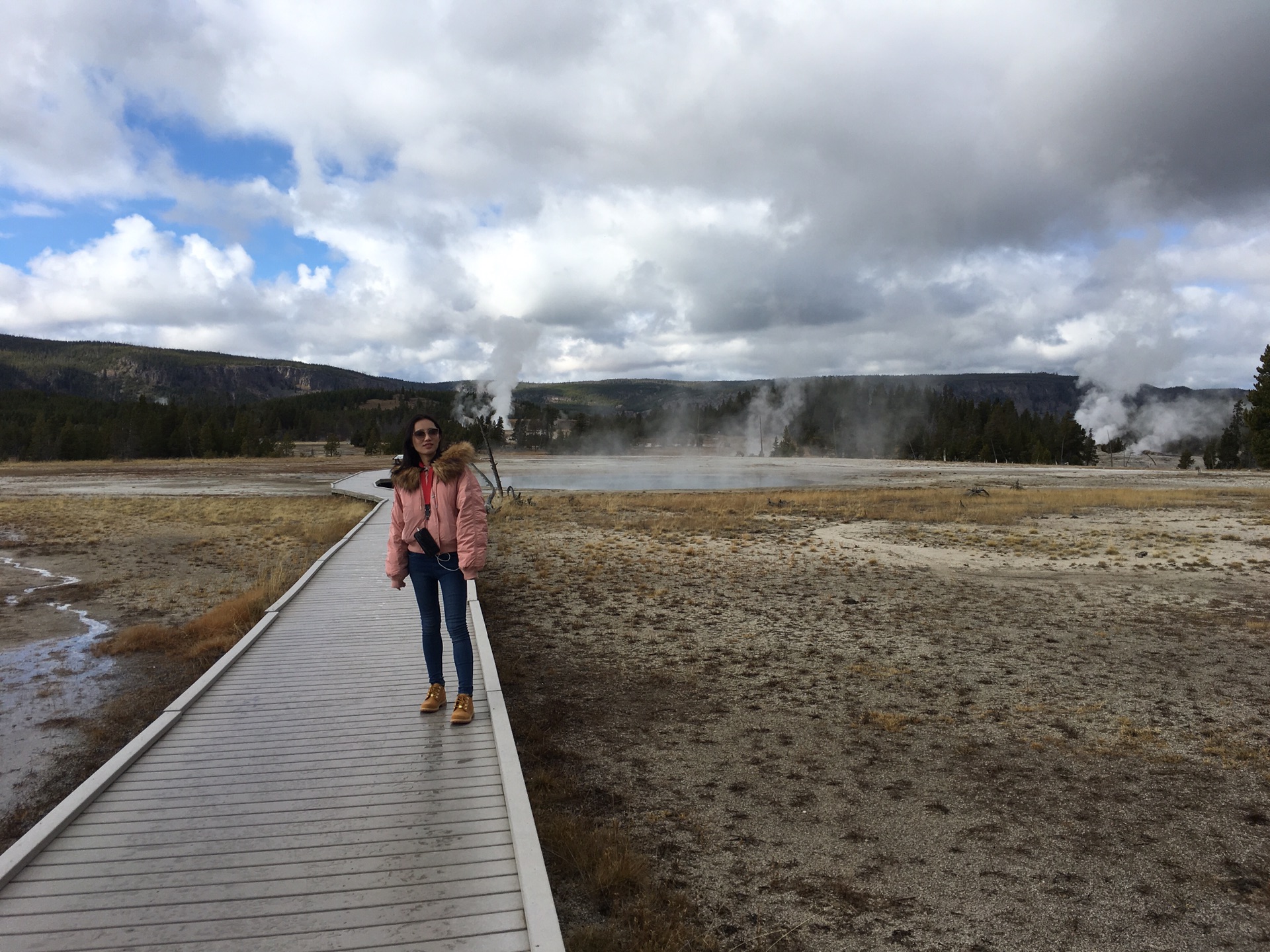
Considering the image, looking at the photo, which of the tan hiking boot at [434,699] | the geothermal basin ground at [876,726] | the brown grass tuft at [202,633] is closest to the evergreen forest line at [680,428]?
the geothermal basin ground at [876,726]

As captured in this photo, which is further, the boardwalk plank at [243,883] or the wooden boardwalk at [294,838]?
the boardwalk plank at [243,883]

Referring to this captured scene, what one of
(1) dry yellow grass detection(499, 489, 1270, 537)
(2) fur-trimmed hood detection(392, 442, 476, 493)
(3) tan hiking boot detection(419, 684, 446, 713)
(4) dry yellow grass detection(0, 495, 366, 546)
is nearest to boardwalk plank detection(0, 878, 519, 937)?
(3) tan hiking boot detection(419, 684, 446, 713)

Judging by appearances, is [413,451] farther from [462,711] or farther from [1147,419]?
[1147,419]

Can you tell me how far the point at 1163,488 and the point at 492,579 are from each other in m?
35.5

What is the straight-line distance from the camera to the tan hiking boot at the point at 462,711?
5.08 m

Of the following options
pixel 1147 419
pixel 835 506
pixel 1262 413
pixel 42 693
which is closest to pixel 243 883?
pixel 42 693

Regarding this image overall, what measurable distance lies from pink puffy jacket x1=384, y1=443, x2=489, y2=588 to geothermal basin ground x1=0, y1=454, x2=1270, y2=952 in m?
1.84

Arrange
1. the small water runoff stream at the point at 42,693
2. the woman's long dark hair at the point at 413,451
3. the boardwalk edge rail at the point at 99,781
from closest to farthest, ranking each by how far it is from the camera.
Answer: the boardwalk edge rail at the point at 99,781 < the woman's long dark hair at the point at 413,451 < the small water runoff stream at the point at 42,693

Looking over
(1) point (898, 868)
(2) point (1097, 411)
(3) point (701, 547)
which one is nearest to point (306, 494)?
(3) point (701, 547)

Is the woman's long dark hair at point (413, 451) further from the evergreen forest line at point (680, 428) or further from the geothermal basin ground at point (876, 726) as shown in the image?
the evergreen forest line at point (680, 428)

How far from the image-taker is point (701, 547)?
16969 millimetres

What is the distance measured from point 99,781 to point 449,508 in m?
2.45

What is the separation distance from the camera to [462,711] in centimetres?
509

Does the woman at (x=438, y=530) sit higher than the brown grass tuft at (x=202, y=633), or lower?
higher
